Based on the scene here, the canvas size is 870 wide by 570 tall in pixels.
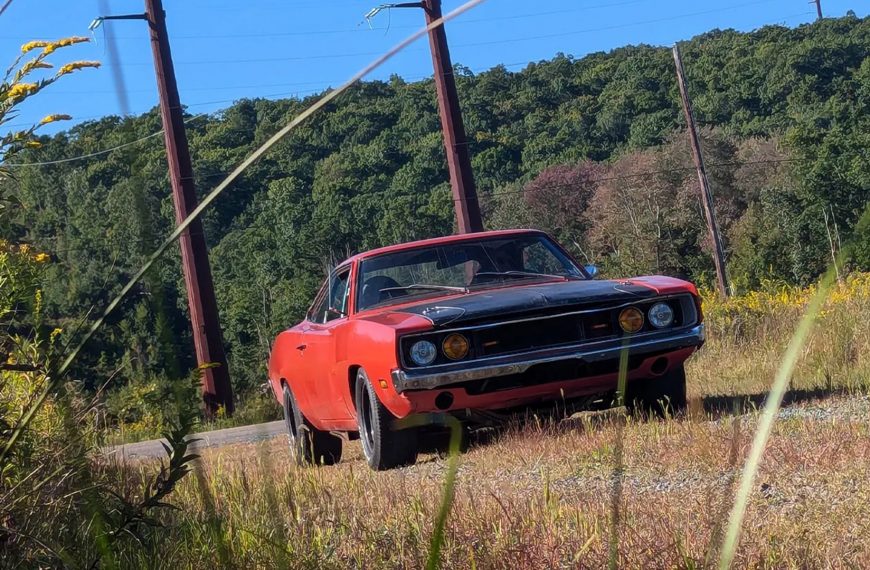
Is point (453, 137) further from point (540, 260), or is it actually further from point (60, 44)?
point (60, 44)

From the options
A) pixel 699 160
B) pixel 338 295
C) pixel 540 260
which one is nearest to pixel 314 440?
pixel 338 295

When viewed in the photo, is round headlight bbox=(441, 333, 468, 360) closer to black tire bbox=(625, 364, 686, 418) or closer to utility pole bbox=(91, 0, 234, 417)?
black tire bbox=(625, 364, 686, 418)

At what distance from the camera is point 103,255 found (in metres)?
2.10

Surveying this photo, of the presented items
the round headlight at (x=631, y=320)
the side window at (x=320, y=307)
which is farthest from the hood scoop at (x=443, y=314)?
the side window at (x=320, y=307)

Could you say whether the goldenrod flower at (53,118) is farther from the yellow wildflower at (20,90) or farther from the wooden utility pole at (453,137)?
the wooden utility pole at (453,137)

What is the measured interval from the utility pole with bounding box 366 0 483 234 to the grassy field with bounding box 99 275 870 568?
48.7ft

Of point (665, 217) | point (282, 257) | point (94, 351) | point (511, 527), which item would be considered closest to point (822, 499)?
point (511, 527)

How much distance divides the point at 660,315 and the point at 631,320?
8.2 inches

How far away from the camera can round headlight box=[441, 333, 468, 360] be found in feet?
20.7

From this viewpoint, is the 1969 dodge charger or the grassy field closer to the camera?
the grassy field

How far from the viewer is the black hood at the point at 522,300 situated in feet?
20.7

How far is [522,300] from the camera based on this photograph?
253 inches

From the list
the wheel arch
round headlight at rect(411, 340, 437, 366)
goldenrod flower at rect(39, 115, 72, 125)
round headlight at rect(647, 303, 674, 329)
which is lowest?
the wheel arch

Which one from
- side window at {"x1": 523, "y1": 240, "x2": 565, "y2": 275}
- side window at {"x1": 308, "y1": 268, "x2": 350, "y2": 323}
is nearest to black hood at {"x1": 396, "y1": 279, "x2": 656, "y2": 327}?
side window at {"x1": 523, "y1": 240, "x2": 565, "y2": 275}
